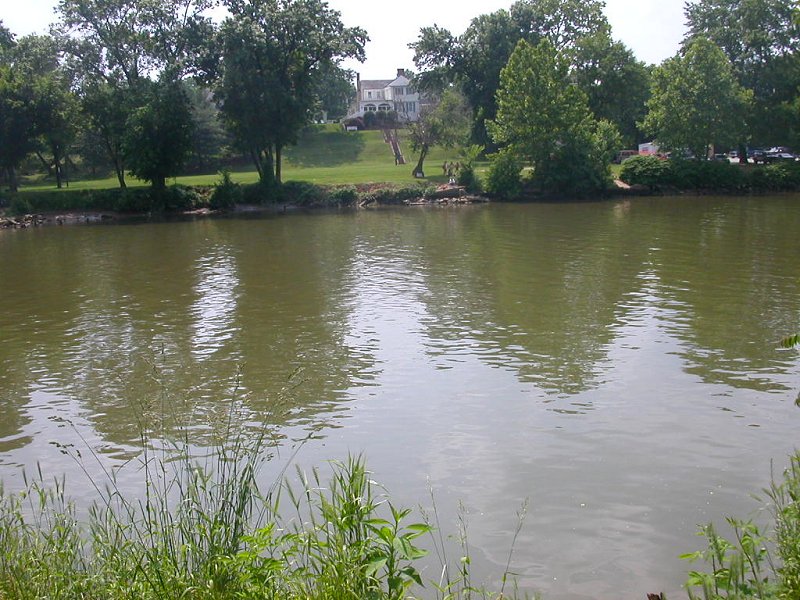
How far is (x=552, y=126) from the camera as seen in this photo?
Answer: 59000 mm

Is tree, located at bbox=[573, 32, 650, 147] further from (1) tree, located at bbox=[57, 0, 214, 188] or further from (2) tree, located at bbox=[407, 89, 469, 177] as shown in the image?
(1) tree, located at bbox=[57, 0, 214, 188]

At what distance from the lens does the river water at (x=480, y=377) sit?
954 centimetres

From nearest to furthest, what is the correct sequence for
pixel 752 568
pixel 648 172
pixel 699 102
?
pixel 752 568 < pixel 648 172 < pixel 699 102

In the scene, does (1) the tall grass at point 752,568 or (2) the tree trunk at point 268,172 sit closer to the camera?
(1) the tall grass at point 752,568

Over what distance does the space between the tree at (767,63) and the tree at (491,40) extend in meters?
12.9

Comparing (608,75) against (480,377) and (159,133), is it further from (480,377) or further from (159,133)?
(480,377)

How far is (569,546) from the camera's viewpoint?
8633 mm

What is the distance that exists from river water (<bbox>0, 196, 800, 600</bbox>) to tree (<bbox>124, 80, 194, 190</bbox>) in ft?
81.2

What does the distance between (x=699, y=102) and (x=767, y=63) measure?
878 cm

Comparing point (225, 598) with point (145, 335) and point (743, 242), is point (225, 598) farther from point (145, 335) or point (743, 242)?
point (743, 242)

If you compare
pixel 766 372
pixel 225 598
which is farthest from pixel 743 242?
pixel 225 598

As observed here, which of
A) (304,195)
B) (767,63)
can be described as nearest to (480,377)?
(304,195)

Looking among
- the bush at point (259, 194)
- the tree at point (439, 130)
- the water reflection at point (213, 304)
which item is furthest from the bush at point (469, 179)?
the water reflection at point (213, 304)

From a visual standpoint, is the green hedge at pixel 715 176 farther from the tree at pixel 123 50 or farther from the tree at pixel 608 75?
the tree at pixel 123 50
